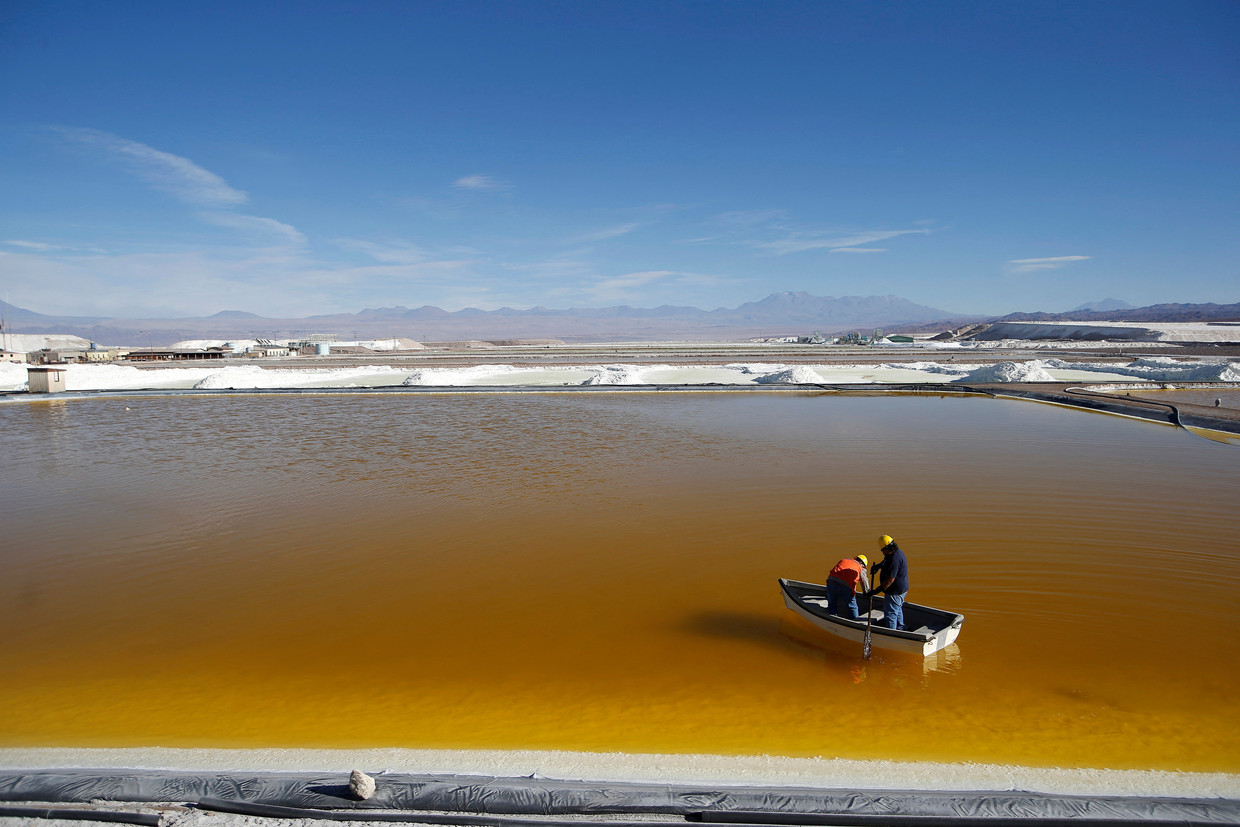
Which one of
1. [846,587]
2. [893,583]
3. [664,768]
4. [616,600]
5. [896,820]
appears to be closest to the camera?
[896,820]

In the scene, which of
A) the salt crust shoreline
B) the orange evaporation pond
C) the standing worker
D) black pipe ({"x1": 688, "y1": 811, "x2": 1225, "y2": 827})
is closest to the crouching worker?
the standing worker

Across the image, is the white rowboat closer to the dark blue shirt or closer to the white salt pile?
the dark blue shirt

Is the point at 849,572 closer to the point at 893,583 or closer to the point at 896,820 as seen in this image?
the point at 893,583

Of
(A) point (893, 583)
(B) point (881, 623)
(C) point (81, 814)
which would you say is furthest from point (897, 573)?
(C) point (81, 814)

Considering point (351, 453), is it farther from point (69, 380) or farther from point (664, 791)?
point (69, 380)

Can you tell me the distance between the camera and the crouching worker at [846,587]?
5250 millimetres

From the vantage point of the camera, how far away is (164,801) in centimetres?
343

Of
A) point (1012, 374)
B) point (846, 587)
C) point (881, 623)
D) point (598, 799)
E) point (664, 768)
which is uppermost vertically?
point (1012, 374)

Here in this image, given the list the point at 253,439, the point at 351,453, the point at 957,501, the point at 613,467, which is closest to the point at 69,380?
the point at 253,439

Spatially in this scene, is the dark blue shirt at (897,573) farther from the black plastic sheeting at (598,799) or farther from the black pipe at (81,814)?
the black pipe at (81,814)

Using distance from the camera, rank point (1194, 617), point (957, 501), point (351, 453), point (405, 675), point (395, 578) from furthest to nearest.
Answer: point (351, 453), point (957, 501), point (395, 578), point (1194, 617), point (405, 675)

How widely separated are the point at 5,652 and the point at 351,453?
26.2 ft

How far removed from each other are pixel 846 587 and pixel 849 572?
0.12 metres

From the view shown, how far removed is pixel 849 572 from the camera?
5266mm
